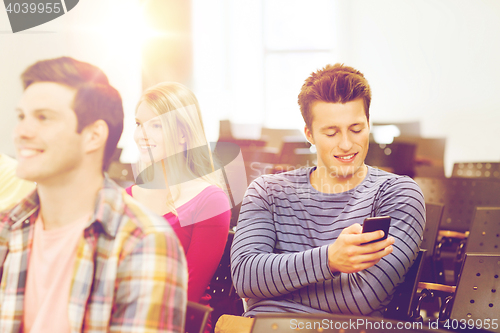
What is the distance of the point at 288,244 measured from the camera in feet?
3.98

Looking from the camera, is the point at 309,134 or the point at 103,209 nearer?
the point at 103,209

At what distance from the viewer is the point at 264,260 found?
1117mm

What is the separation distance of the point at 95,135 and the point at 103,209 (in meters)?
0.14

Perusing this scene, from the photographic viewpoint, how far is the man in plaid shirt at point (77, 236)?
30.0 inches

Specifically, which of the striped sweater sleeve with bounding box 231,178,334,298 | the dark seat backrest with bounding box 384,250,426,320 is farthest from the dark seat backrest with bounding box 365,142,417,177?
the striped sweater sleeve with bounding box 231,178,334,298

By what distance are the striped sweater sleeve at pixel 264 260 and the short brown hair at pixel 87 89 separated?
1.60 feet

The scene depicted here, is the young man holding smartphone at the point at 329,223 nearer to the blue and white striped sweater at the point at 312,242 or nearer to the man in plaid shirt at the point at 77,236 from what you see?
the blue and white striped sweater at the point at 312,242

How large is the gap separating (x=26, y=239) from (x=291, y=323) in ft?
1.79

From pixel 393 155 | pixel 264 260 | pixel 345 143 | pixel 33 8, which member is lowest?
pixel 393 155

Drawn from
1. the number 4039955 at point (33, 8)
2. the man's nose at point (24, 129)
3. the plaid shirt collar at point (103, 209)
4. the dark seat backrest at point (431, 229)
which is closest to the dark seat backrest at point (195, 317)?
the plaid shirt collar at point (103, 209)

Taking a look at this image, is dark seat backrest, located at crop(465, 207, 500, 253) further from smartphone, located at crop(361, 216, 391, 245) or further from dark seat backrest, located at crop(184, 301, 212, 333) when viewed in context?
dark seat backrest, located at crop(184, 301, 212, 333)

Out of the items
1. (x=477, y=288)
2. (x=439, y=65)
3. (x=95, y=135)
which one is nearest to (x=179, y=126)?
(x=95, y=135)

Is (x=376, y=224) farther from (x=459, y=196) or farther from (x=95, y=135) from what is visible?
(x=459, y=196)

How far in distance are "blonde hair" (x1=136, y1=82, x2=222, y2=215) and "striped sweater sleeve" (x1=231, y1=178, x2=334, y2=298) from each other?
0.72ft
